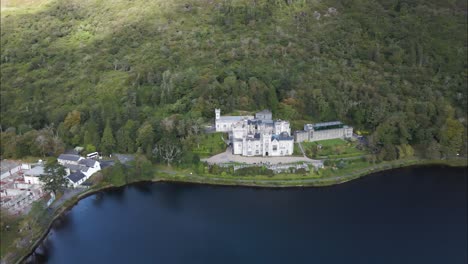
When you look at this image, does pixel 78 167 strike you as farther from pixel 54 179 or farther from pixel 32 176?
pixel 54 179

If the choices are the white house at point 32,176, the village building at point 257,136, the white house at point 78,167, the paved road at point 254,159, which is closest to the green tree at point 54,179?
the white house at point 78,167

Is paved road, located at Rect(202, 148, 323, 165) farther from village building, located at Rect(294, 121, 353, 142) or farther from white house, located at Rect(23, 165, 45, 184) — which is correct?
white house, located at Rect(23, 165, 45, 184)

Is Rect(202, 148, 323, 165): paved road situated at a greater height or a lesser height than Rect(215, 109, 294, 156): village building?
lesser

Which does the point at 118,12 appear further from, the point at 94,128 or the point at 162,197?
the point at 162,197

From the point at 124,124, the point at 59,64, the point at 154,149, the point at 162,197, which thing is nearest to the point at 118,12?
the point at 59,64

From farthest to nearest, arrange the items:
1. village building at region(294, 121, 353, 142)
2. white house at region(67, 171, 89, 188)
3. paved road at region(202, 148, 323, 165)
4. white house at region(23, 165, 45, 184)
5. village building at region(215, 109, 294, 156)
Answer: village building at region(294, 121, 353, 142), village building at region(215, 109, 294, 156), paved road at region(202, 148, 323, 165), white house at region(23, 165, 45, 184), white house at region(67, 171, 89, 188)

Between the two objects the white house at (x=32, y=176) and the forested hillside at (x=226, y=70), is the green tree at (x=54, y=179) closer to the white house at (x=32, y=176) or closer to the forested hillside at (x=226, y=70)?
the white house at (x=32, y=176)

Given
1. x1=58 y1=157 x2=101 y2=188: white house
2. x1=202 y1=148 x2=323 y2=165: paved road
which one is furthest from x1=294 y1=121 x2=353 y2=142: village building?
x1=58 y1=157 x2=101 y2=188: white house

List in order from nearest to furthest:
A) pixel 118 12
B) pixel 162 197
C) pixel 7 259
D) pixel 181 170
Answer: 1. pixel 7 259
2. pixel 162 197
3. pixel 181 170
4. pixel 118 12
